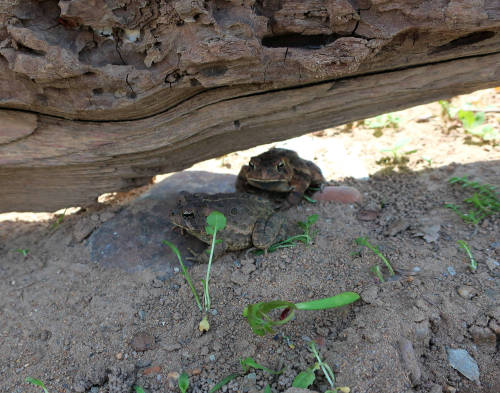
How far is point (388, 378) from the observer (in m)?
2.60

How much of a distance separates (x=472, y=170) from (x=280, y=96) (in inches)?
106

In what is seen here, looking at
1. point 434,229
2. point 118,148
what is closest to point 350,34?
point 434,229

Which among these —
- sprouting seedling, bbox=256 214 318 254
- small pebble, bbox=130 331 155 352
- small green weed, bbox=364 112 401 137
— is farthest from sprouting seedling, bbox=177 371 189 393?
small green weed, bbox=364 112 401 137

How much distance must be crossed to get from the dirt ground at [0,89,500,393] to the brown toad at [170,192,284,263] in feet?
0.50

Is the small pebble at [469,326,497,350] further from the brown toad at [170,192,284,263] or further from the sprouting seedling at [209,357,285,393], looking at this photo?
the brown toad at [170,192,284,263]

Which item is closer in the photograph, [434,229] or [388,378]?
[388,378]

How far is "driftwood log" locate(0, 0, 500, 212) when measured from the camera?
3006mm

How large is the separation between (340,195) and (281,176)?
0.77 meters

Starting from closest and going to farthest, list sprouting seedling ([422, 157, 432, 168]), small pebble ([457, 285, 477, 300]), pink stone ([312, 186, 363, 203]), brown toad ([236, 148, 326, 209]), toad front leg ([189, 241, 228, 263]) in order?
1. small pebble ([457, 285, 477, 300])
2. toad front leg ([189, 241, 228, 263])
3. brown toad ([236, 148, 326, 209])
4. pink stone ([312, 186, 363, 203])
5. sprouting seedling ([422, 157, 432, 168])

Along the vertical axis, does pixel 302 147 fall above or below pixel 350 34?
below

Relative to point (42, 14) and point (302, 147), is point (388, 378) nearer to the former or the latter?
point (42, 14)

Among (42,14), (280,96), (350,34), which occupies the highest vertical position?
(42,14)

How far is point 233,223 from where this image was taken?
388cm

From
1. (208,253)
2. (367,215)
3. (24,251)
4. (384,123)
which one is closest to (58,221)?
(24,251)
